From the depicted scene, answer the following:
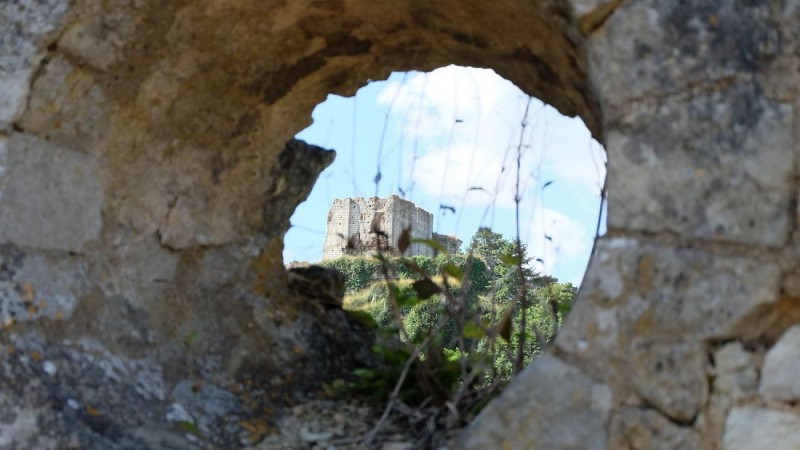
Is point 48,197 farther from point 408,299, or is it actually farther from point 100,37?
point 408,299

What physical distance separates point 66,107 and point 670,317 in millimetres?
1724

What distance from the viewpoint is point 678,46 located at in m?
2.14

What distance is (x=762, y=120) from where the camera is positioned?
2.09m

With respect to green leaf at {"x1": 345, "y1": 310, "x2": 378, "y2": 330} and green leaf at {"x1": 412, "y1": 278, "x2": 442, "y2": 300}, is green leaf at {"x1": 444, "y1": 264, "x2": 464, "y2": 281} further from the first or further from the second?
green leaf at {"x1": 345, "y1": 310, "x2": 378, "y2": 330}

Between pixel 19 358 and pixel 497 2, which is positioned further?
pixel 497 2

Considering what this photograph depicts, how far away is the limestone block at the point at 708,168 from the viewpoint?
6.75ft

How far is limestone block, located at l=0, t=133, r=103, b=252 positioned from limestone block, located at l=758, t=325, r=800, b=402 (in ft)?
6.17

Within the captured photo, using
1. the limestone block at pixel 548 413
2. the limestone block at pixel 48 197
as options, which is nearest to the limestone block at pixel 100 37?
the limestone block at pixel 48 197

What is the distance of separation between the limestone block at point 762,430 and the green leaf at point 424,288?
1.23 m

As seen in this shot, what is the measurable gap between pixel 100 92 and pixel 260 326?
940mm

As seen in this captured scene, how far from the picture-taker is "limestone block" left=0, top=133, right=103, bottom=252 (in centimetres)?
268

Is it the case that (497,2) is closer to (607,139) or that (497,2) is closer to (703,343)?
(607,139)

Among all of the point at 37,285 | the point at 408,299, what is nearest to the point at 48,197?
the point at 37,285

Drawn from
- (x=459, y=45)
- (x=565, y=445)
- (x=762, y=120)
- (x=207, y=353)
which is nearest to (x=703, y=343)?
(x=565, y=445)
